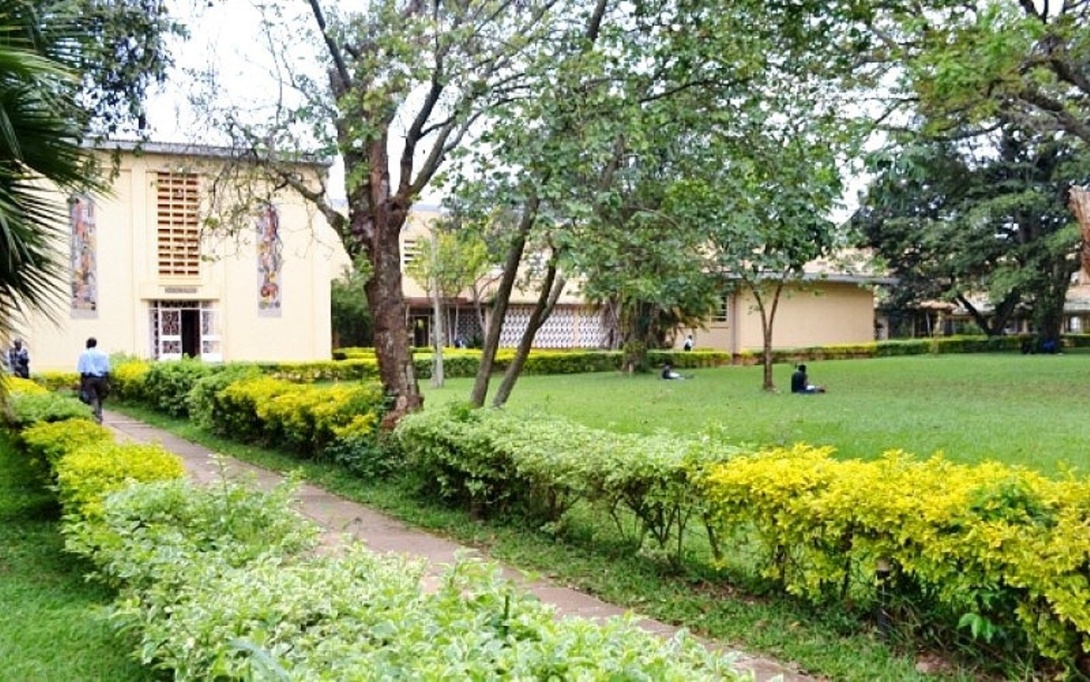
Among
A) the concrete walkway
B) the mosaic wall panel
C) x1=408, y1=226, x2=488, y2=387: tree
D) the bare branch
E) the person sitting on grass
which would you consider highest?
the bare branch

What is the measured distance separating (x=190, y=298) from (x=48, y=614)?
25.3 m

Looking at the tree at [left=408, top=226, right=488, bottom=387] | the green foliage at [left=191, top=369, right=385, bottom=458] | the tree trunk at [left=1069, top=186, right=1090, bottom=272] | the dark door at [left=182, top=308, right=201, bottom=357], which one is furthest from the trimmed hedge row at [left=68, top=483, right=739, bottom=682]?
the dark door at [left=182, top=308, right=201, bottom=357]

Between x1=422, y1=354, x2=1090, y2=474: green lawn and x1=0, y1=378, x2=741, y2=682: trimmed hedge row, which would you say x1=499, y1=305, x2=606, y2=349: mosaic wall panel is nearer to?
x1=422, y1=354, x2=1090, y2=474: green lawn

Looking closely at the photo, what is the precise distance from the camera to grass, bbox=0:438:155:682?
169 inches

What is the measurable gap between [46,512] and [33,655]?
447 centimetres

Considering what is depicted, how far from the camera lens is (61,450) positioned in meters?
7.58

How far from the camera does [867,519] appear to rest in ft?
14.8

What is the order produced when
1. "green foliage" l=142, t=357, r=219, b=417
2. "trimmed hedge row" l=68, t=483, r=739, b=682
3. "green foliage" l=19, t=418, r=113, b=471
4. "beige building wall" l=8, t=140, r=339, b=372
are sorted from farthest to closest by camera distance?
1. "beige building wall" l=8, t=140, r=339, b=372
2. "green foliage" l=142, t=357, r=219, b=417
3. "green foliage" l=19, t=418, r=113, b=471
4. "trimmed hedge row" l=68, t=483, r=739, b=682

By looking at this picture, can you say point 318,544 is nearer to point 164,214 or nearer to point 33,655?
point 33,655

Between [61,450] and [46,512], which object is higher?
[61,450]

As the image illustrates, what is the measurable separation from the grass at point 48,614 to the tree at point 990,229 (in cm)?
3007

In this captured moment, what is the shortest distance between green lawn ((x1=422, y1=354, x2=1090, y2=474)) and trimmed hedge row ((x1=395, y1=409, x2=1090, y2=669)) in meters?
0.79

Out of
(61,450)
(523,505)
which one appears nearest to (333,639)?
(523,505)

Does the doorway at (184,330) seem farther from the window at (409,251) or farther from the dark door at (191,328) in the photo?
the window at (409,251)
